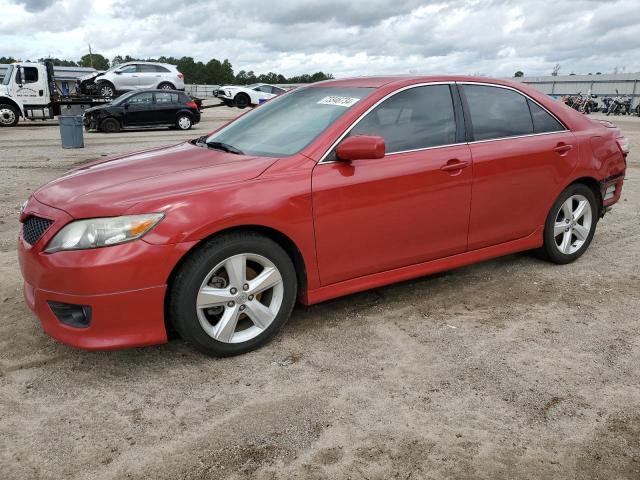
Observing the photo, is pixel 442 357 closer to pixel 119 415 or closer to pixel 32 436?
pixel 119 415

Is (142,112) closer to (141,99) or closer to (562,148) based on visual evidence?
(141,99)

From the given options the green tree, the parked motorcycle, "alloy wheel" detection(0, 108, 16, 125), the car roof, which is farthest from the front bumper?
the green tree

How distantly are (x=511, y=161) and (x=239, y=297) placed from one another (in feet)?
7.65

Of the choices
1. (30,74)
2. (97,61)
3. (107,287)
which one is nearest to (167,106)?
(30,74)

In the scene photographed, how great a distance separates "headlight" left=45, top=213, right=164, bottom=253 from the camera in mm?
2873

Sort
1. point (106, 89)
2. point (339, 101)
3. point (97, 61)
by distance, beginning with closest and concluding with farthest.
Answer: point (339, 101), point (106, 89), point (97, 61)

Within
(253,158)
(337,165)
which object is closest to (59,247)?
(253,158)

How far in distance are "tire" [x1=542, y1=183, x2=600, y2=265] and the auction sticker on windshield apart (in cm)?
203

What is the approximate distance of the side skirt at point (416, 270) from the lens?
3.57m

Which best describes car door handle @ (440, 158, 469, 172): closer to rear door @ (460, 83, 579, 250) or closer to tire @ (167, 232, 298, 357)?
rear door @ (460, 83, 579, 250)

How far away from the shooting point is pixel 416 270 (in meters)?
3.96

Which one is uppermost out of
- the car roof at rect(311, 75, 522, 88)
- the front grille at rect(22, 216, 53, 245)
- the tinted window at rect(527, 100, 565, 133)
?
the car roof at rect(311, 75, 522, 88)

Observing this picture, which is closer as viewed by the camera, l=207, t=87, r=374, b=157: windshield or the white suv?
l=207, t=87, r=374, b=157: windshield

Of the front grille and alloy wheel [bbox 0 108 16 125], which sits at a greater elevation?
alloy wheel [bbox 0 108 16 125]
